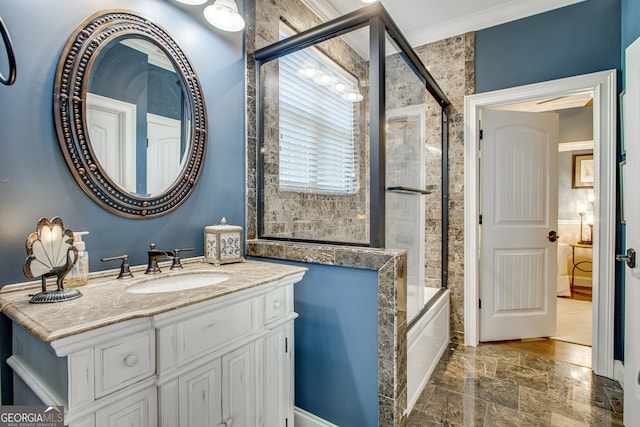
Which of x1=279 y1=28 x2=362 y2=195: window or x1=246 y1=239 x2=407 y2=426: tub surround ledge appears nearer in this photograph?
x1=246 y1=239 x2=407 y2=426: tub surround ledge

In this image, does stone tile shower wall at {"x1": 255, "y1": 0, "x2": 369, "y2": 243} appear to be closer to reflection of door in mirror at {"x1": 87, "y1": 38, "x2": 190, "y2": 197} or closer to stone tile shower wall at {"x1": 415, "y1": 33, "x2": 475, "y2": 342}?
reflection of door in mirror at {"x1": 87, "y1": 38, "x2": 190, "y2": 197}

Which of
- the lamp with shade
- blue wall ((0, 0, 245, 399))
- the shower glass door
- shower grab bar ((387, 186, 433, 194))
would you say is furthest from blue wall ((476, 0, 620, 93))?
the lamp with shade

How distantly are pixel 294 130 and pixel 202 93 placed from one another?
2.69 ft

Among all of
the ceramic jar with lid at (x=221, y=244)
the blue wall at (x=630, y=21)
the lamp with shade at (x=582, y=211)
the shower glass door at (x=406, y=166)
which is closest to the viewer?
the ceramic jar with lid at (x=221, y=244)

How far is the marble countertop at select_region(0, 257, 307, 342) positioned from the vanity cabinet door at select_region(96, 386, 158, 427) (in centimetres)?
22

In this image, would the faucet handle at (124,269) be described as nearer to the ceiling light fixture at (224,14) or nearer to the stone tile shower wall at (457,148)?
the ceiling light fixture at (224,14)

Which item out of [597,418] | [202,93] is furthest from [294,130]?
[597,418]

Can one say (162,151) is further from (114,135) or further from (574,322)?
(574,322)

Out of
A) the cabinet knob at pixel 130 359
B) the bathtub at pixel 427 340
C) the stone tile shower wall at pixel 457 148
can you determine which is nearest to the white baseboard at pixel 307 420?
the bathtub at pixel 427 340

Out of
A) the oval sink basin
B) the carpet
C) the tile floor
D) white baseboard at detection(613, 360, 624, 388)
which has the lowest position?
the tile floor

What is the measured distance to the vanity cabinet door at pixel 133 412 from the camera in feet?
2.51

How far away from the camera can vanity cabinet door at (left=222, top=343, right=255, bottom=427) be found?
106 centimetres

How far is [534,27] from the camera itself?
2.49 metres

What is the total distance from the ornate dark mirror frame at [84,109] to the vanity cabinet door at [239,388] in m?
0.77
